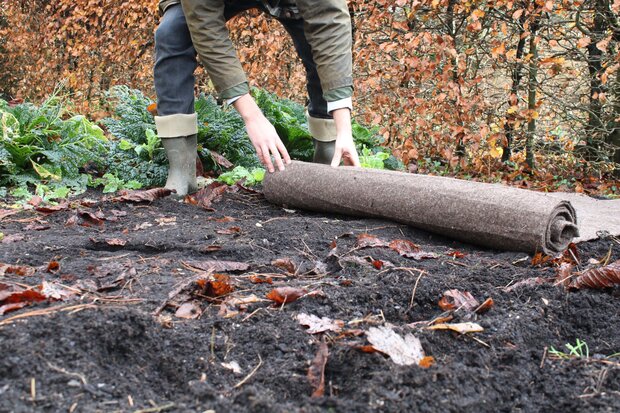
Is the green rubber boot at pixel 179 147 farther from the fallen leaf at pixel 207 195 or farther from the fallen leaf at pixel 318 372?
the fallen leaf at pixel 318 372

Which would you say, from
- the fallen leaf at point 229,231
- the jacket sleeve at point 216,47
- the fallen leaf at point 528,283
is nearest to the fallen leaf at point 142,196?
the jacket sleeve at point 216,47

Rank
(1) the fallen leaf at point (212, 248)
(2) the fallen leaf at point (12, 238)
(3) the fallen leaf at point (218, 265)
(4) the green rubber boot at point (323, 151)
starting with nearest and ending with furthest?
(3) the fallen leaf at point (218, 265), (1) the fallen leaf at point (212, 248), (2) the fallen leaf at point (12, 238), (4) the green rubber boot at point (323, 151)

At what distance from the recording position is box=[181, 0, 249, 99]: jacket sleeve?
10.4ft

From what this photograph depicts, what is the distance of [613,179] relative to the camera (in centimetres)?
541

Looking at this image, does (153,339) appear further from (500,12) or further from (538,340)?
(500,12)

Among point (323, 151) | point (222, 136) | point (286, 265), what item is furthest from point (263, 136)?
point (222, 136)

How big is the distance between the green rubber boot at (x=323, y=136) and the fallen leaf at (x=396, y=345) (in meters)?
2.55

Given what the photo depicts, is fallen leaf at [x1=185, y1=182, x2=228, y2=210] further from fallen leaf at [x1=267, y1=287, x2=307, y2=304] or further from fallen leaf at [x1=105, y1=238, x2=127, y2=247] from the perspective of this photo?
fallen leaf at [x1=267, y1=287, x2=307, y2=304]

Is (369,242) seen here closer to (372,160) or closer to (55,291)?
(55,291)

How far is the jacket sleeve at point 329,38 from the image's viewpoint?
3.27m

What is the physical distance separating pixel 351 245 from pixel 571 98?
Answer: 3650 mm

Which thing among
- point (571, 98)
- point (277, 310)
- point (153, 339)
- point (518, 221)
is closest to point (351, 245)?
point (518, 221)

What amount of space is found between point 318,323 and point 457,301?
0.47 meters

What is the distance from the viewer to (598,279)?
83.4 inches
